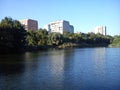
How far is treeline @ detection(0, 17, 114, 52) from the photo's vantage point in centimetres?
6625

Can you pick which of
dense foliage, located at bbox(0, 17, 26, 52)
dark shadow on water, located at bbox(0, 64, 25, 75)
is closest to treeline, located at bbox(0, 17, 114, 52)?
dense foliage, located at bbox(0, 17, 26, 52)

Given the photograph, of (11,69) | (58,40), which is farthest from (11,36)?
(58,40)

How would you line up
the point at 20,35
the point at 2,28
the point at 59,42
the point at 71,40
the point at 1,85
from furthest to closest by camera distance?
the point at 71,40, the point at 59,42, the point at 20,35, the point at 2,28, the point at 1,85

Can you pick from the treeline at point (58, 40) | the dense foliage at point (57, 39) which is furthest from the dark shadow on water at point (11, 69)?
the dense foliage at point (57, 39)

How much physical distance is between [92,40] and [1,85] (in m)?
144

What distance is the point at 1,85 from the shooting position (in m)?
21.0

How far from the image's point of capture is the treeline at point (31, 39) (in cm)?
6625

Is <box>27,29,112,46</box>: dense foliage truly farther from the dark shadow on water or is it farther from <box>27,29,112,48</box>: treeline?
the dark shadow on water

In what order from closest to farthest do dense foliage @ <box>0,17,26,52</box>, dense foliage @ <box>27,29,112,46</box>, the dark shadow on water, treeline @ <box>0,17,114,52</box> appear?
1. the dark shadow on water
2. dense foliage @ <box>0,17,26,52</box>
3. treeline @ <box>0,17,114,52</box>
4. dense foliage @ <box>27,29,112,46</box>

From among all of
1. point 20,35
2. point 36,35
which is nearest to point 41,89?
point 20,35

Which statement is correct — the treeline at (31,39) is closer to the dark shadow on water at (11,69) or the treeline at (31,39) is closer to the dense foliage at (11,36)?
the dense foliage at (11,36)

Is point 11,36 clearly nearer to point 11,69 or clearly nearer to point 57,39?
point 11,69

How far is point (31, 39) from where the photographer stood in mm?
103938

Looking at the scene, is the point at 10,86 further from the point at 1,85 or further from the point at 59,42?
the point at 59,42
